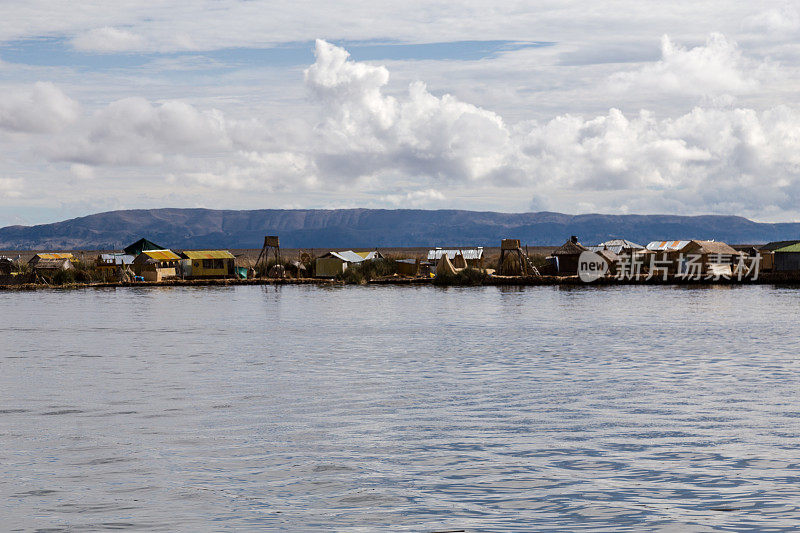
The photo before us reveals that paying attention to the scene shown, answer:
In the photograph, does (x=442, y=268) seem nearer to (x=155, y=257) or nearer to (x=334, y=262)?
(x=334, y=262)

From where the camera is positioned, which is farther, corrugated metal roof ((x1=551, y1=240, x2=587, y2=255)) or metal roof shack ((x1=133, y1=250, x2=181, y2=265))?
metal roof shack ((x1=133, y1=250, x2=181, y2=265))

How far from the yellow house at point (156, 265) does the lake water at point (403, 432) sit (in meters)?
56.0

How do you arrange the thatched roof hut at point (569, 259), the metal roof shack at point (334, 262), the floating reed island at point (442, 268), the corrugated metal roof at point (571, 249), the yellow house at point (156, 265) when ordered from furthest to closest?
1. the metal roof shack at point (334, 262)
2. the yellow house at point (156, 265)
3. the corrugated metal roof at point (571, 249)
4. the thatched roof hut at point (569, 259)
5. the floating reed island at point (442, 268)

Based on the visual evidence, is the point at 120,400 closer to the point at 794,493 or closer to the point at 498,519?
the point at 498,519

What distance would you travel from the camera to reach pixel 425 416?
16734 mm

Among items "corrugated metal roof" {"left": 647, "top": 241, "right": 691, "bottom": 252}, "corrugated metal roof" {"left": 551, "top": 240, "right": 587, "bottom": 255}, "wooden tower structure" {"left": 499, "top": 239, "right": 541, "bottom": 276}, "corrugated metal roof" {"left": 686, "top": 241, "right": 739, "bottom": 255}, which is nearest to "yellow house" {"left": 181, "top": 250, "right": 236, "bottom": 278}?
"wooden tower structure" {"left": 499, "top": 239, "right": 541, "bottom": 276}

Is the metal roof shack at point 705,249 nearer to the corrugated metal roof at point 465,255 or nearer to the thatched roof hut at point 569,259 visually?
the thatched roof hut at point 569,259

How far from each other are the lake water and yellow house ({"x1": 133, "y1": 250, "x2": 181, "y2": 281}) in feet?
184

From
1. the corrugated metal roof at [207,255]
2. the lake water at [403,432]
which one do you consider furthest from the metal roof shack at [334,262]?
the lake water at [403,432]

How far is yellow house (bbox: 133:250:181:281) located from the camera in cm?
9125

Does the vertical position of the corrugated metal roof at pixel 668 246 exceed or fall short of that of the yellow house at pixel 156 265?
it exceeds it

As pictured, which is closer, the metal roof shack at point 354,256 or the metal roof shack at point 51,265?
the metal roof shack at point 51,265

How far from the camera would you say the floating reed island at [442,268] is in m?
86.4

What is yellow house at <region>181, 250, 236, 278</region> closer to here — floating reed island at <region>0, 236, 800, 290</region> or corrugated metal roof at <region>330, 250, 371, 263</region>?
floating reed island at <region>0, 236, 800, 290</region>
